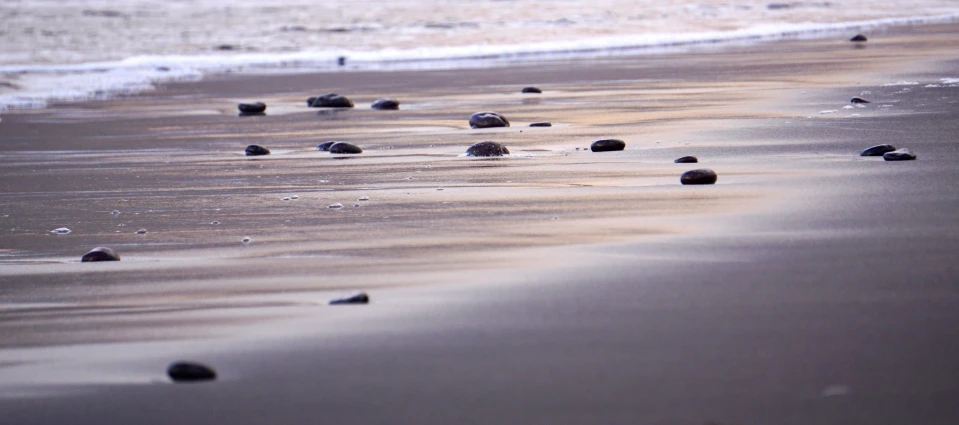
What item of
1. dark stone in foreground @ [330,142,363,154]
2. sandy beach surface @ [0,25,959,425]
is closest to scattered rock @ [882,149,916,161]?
sandy beach surface @ [0,25,959,425]

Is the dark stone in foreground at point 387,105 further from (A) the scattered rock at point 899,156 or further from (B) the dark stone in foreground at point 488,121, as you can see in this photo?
(A) the scattered rock at point 899,156

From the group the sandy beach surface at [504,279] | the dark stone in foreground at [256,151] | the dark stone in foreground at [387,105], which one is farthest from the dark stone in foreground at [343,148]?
the dark stone in foreground at [387,105]

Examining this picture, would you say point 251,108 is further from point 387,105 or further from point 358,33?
point 358,33

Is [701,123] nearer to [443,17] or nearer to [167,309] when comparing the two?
[167,309]

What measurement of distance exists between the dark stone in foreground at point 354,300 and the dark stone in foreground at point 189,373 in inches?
25.7

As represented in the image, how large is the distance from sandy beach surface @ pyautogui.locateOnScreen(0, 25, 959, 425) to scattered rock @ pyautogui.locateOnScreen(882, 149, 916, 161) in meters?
0.04

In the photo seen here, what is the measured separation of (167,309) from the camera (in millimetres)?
3307

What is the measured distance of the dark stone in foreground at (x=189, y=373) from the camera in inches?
105

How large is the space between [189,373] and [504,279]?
110cm

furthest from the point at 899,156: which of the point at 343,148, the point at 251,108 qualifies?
the point at 251,108

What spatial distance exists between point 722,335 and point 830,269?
71cm

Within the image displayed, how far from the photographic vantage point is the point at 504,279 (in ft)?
11.4

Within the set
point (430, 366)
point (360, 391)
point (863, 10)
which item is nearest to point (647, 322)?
point (430, 366)

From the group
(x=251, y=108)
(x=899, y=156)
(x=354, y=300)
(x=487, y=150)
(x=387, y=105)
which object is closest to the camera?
(x=354, y=300)
